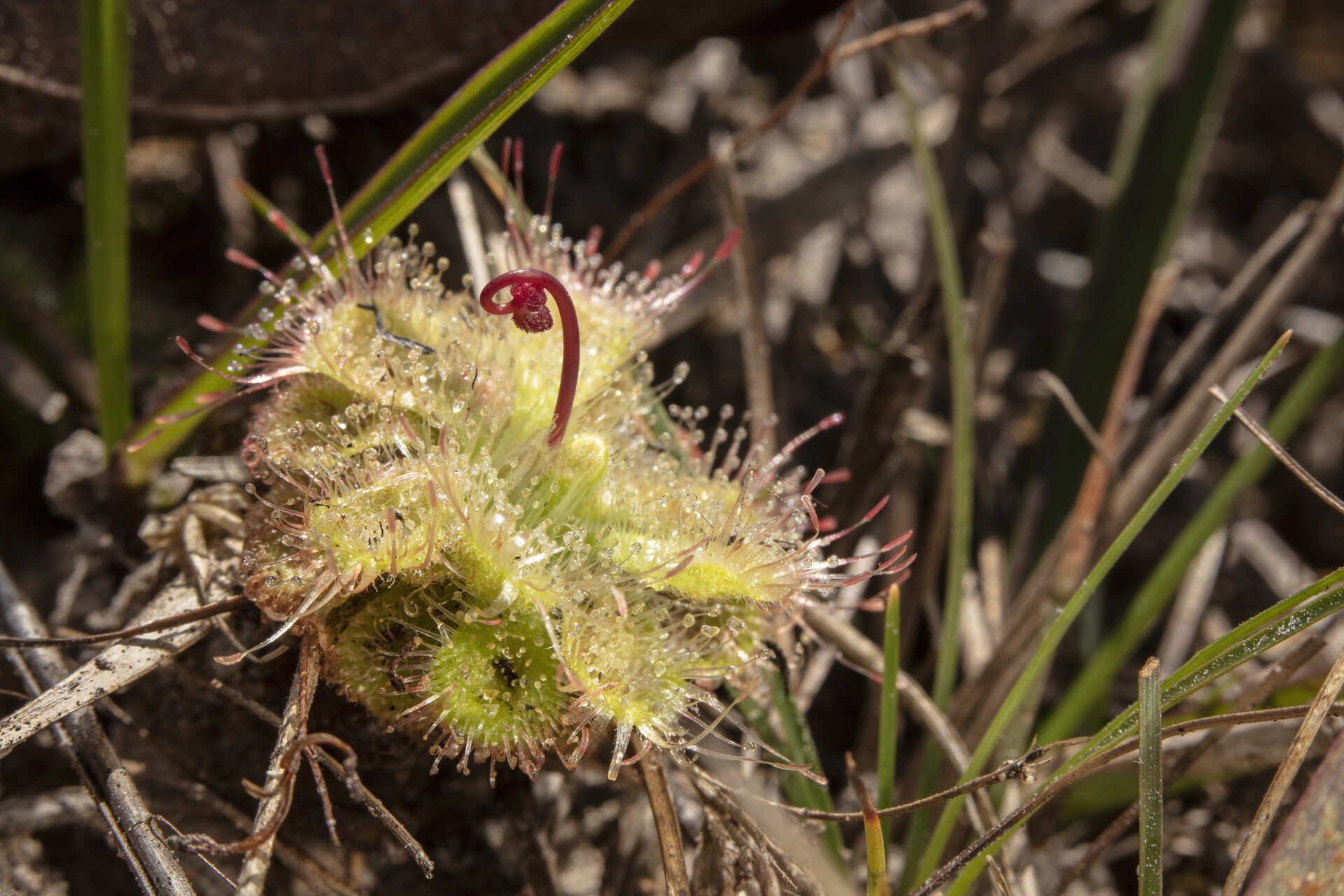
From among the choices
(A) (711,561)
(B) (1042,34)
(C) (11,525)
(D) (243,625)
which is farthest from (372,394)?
(B) (1042,34)

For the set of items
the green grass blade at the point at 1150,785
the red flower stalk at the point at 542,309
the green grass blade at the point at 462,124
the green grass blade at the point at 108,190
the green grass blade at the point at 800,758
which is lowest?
the green grass blade at the point at 1150,785

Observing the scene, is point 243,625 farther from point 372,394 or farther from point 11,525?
point 11,525

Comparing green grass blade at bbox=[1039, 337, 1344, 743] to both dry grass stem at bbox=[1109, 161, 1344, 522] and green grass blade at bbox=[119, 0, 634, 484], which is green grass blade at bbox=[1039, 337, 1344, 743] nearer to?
dry grass stem at bbox=[1109, 161, 1344, 522]

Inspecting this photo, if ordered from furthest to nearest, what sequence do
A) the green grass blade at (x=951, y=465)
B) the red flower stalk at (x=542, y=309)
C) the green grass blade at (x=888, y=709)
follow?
the green grass blade at (x=951, y=465), the green grass blade at (x=888, y=709), the red flower stalk at (x=542, y=309)

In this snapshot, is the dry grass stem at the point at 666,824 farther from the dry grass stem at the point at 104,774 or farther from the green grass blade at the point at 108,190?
the green grass blade at the point at 108,190

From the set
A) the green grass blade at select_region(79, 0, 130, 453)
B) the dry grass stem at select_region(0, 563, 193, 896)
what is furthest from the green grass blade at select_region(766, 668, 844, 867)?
the green grass blade at select_region(79, 0, 130, 453)

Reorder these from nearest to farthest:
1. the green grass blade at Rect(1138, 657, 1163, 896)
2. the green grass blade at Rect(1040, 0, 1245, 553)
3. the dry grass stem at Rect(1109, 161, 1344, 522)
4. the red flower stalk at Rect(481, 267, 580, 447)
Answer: the green grass blade at Rect(1138, 657, 1163, 896)
the red flower stalk at Rect(481, 267, 580, 447)
the dry grass stem at Rect(1109, 161, 1344, 522)
the green grass blade at Rect(1040, 0, 1245, 553)

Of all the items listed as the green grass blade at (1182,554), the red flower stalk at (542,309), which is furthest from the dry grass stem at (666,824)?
the green grass blade at (1182,554)
